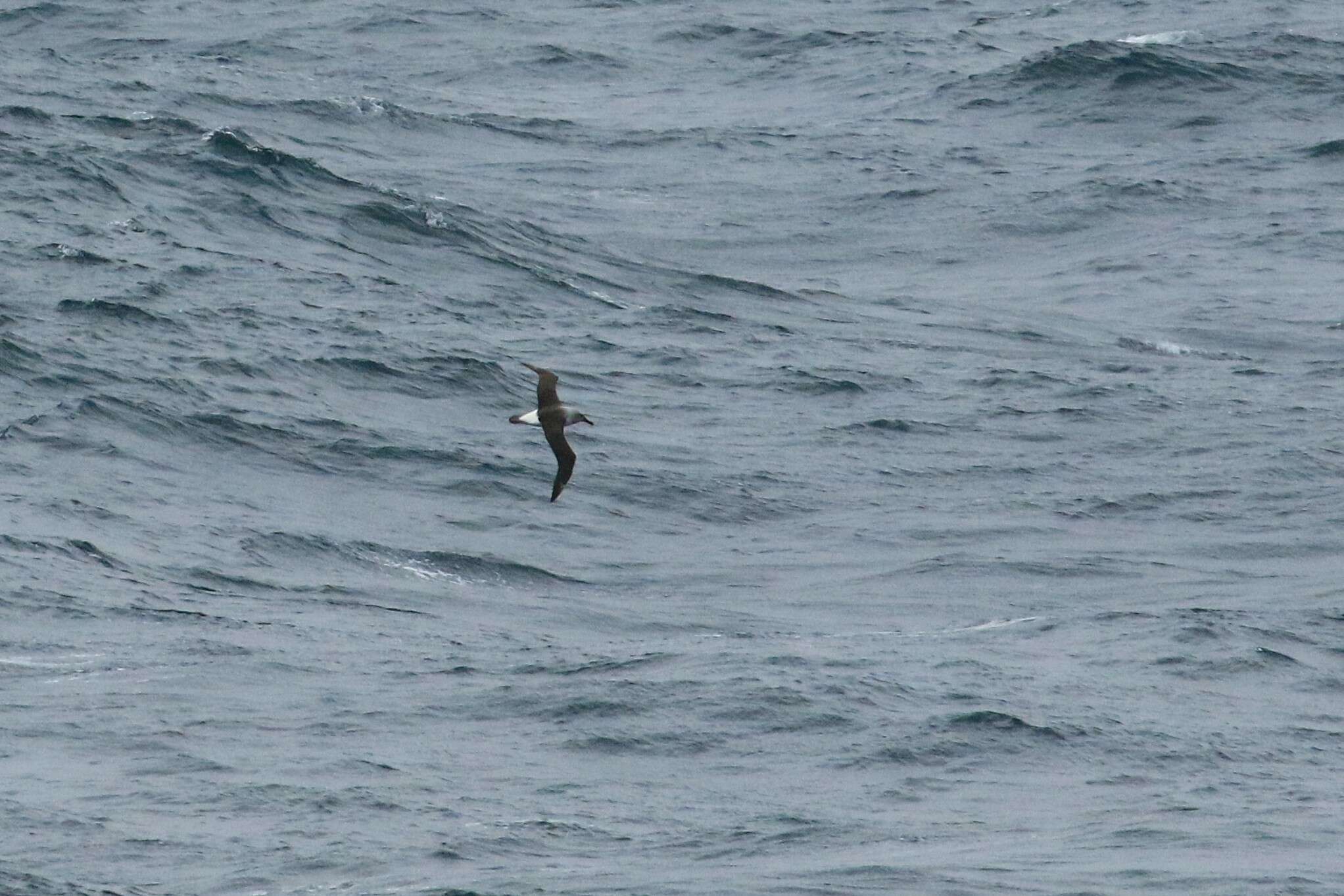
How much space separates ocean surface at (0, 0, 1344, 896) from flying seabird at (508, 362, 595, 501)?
301 centimetres

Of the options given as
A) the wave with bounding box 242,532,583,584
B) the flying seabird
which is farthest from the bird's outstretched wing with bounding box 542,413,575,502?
the wave with bounding box 242,532,583,584

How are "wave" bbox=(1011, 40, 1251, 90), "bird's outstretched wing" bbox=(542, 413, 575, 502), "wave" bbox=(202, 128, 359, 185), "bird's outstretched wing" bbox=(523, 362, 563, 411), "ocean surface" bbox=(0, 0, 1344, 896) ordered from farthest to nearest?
"wave" bbox=(1011, 40, 1251, 90) < "wave" bbox=(202, 128, 359, 185) < "ocean surface" bbox=(0, 0, 1344, 896) < "bird's outstretched wing" bbox=(523, 362, 563, 411) < "bird's outstretched wing" bbox=(542, 413, 575, 502)

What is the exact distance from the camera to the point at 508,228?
40844 millimetres

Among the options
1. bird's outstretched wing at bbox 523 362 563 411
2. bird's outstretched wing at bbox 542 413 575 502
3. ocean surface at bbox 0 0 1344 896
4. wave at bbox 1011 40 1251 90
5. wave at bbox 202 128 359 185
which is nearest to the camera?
bird's outstretched wing at bbox 542 413 575 502

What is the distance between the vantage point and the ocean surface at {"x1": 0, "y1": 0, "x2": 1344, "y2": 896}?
71.4 ft

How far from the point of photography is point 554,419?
19.9 m

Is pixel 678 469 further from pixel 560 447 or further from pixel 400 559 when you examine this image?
pixel 560 447

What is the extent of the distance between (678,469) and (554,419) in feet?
38.9

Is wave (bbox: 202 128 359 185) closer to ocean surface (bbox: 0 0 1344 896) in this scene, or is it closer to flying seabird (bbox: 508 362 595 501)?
ocean surface (bbox: 0 0 1344 896)

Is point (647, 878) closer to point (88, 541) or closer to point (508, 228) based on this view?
point (88, 541)

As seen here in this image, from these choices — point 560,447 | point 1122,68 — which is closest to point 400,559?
point 560,447

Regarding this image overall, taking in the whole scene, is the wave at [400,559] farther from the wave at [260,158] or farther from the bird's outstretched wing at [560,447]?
the wave at [260,158]

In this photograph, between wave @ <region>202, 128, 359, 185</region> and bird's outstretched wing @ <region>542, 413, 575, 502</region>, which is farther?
wave @ <region>202, 128, 359, 185</region>

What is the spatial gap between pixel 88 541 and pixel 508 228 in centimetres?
1464
